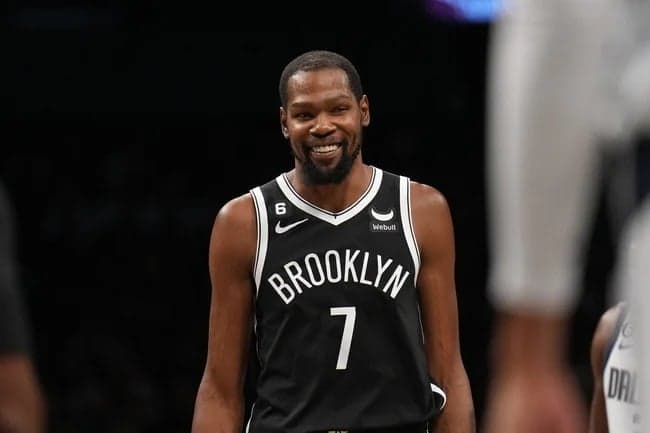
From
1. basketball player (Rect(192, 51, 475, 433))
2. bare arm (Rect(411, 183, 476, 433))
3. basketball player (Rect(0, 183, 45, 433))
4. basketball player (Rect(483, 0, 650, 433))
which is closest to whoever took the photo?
basketball player (Rect(483, 0, 650, 433))

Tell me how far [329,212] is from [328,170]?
0.40ft

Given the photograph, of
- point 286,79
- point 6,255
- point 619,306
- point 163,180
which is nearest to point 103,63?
point 163,180

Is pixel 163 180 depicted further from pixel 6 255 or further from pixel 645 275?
pixel 645 275

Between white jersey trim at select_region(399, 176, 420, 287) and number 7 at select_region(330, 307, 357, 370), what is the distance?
0.21 m

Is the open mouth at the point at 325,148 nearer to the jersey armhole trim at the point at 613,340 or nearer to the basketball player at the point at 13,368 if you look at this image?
the jersey armhole trim at the point at 613,340

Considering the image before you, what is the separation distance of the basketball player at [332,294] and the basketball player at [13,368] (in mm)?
1335

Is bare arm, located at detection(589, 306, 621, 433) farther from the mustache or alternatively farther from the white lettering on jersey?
the mustache

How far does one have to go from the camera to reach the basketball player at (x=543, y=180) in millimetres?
1829

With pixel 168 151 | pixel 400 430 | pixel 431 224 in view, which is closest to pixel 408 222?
pixel 431 224

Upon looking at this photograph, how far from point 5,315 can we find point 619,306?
1742 mm

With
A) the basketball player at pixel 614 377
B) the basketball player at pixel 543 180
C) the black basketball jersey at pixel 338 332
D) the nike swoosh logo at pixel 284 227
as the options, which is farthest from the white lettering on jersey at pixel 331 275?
the basketball player at pixel 543 180

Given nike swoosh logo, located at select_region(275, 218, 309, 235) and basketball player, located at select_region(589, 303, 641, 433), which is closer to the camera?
Result: basketball player, located at select_region(589, 303, 641, 433)

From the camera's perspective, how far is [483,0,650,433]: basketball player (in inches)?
72.0

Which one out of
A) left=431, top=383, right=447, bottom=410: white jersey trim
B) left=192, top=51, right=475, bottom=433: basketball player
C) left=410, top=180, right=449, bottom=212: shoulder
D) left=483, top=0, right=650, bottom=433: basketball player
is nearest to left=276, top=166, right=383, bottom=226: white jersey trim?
left=192, top=51, right=475, bottom=433: basketball player
